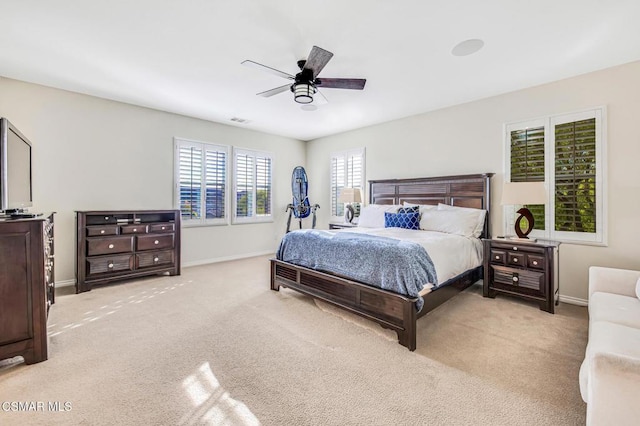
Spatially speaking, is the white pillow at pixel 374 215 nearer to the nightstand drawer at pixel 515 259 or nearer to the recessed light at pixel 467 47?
the nightstand drawer at pixel 515 259

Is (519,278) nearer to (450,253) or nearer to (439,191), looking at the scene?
(450,253)

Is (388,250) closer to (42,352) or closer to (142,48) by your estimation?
(42,352)

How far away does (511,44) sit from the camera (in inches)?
110

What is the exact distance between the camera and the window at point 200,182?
5.23m

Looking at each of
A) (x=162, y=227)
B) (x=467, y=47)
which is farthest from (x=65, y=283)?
(x=467, y=47)

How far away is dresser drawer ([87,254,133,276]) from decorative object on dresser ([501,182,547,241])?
5.13 metres

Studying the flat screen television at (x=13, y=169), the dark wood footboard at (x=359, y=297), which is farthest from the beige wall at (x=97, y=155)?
the dark wood footboard at (x=359, y=297)

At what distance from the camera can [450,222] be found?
13.2ft

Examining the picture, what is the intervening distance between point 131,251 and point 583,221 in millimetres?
5997

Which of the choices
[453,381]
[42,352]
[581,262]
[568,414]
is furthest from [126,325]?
[581,262]

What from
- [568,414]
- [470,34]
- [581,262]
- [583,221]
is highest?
[470,34]

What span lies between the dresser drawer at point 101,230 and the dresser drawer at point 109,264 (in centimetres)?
33

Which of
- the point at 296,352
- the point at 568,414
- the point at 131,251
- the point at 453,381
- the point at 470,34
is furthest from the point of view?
the point at 131,251

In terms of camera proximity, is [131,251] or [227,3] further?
[131,251]
